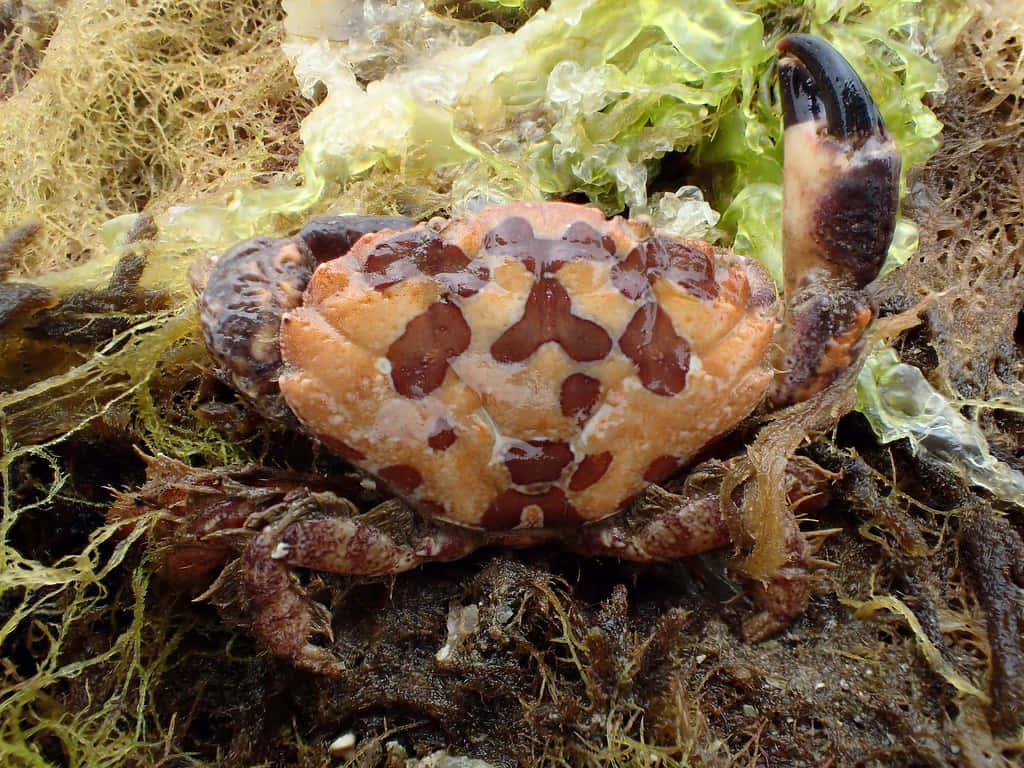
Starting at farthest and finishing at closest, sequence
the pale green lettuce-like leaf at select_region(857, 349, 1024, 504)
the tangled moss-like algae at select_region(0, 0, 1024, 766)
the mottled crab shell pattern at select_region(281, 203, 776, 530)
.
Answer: the pale green lettuce-like leaf at select_region(857, 349, 1024, 504), the tangled moss-like algae at select_region(0, 0, 1024, 766), the mottled crab shell pattern at select_region(281, 203, 776, 530)

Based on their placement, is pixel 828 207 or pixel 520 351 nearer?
pixel 520 351

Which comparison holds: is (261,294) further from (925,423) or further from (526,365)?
(925,423)

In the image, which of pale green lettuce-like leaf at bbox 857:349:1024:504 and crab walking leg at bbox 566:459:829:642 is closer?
crab walking leg at bbox 566:459:829:642

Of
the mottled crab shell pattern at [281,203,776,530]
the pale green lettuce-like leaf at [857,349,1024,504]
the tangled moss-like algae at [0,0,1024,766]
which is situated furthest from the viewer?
the pale green lettuce-like leaf at [857,349,1024,504]

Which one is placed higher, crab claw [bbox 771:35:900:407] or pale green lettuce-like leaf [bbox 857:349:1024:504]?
crab claw [bbox 771:35:900:407]

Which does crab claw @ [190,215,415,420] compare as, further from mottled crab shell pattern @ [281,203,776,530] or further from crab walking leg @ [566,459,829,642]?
crab walking leg @ [566,459,829,642]

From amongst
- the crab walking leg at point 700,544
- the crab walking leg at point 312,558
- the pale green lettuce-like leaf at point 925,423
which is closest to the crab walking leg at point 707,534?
the crab walking leg at point 700,544

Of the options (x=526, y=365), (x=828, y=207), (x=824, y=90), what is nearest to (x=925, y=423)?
(x=828, y=207)

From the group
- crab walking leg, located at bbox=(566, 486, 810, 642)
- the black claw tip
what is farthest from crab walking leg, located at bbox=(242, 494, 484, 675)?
the black claw tip

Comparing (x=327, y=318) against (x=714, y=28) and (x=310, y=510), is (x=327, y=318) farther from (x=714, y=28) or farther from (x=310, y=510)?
(x=714, y=28)
